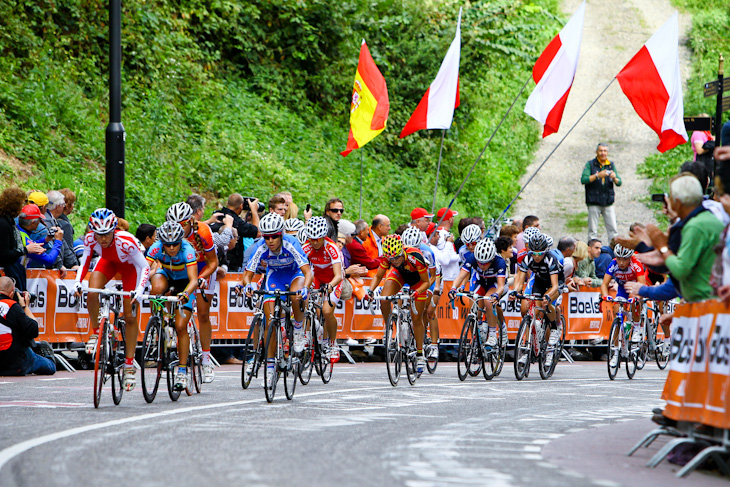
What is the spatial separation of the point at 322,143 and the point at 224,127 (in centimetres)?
354

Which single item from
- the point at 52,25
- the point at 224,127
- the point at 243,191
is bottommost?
the point at 243,191

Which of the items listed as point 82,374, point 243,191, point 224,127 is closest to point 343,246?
point 82,374

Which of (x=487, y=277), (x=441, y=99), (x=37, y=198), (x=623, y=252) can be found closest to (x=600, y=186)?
(x=441, y=99)

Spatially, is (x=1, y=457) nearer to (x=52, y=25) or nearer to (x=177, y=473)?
(x=177, y=473)

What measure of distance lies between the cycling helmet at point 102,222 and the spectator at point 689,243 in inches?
215

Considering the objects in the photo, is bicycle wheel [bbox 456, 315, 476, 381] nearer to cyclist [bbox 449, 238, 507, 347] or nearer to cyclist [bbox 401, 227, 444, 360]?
cyclist [bbox 449, 238, 507, 347]

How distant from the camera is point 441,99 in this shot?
20766mm

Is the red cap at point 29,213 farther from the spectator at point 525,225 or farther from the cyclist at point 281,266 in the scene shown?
the spectator at point 525,225

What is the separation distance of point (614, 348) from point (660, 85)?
4807 millimetres

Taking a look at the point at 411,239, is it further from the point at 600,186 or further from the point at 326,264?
the point at 600,186

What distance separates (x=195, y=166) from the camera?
952 inches

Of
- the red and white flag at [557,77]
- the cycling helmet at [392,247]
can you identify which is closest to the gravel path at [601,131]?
the red and white flag at [557,77]

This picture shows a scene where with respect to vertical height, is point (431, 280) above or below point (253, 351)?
above

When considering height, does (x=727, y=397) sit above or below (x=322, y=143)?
below
